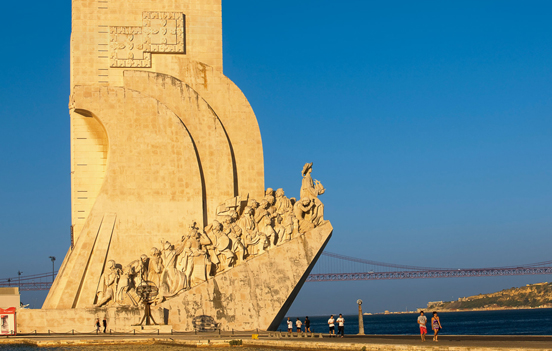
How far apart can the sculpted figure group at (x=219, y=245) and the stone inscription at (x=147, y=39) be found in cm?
499

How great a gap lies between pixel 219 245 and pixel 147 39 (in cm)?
668

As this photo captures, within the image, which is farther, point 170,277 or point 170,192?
point 170,192

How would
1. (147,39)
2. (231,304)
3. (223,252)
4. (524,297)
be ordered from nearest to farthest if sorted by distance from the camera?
(231,304)
(223,252)
(147,39)
(524,297)

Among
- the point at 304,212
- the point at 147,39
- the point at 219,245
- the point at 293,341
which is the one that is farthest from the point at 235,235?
the point at 147,39

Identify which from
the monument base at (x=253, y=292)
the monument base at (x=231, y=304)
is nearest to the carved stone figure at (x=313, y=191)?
the monument base at (x=231, y=304)

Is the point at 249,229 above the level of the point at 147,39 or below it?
below

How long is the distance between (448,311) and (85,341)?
74.4 metres

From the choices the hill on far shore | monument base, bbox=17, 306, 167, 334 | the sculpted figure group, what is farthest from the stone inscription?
the hill on far shore

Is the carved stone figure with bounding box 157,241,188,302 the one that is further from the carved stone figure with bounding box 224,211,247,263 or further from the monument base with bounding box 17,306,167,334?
the carved stone figure with bounding box 224,211,247,263

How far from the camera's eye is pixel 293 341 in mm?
14930

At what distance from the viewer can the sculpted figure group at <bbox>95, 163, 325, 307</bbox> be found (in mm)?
19281

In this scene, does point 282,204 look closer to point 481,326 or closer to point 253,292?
point 253,292

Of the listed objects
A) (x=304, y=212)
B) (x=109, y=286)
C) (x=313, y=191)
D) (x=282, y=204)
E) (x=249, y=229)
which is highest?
(x=313, y=191)

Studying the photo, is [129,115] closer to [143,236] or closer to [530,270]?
[143,236]
